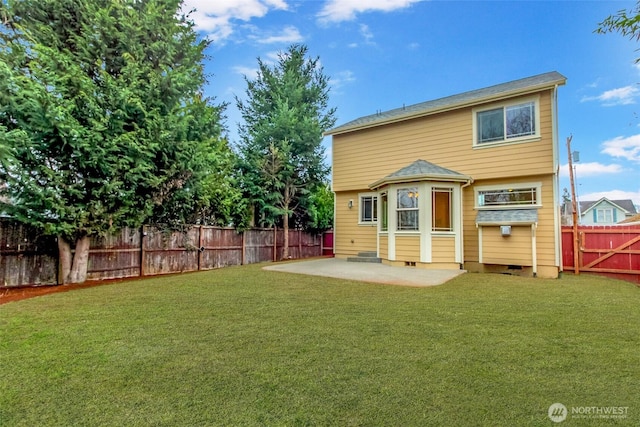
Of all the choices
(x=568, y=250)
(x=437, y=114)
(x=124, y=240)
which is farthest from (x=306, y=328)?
(x=568, y=250)

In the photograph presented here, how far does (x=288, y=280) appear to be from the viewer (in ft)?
25.6

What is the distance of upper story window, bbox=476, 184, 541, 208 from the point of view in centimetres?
941

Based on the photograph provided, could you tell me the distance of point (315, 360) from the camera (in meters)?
3.18

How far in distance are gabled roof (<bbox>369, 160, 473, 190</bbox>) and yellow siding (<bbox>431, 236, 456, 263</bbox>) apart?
1.79 meters

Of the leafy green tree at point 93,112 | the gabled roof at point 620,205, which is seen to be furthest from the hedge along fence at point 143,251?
the gabled roof at point 620,205

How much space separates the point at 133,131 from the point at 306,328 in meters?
6.67

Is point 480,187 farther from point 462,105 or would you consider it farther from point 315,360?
point 315,360

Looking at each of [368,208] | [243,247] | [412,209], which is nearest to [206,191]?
[243,247]

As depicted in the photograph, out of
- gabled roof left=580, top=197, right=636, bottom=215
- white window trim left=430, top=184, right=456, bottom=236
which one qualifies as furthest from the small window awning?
gabled roof left=580, top=197, right=636, bottom=215

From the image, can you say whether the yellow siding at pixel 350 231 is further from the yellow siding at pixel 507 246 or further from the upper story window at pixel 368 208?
the yellow siding at pixel 507 246

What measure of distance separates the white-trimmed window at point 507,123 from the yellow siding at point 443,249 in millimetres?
3277

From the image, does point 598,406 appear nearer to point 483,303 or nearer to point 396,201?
point 483,303

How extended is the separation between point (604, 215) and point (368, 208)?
3127 cm

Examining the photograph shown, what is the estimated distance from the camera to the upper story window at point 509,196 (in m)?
9.41
